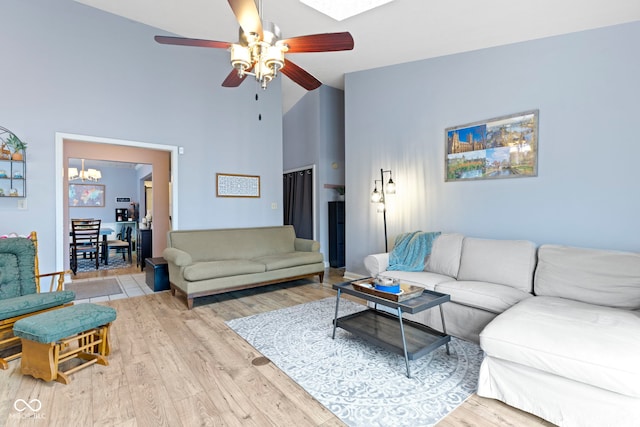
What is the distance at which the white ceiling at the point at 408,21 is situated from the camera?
2.63m

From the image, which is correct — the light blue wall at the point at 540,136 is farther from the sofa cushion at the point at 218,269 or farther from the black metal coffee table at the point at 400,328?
the sofa cushion at the point at 218,269

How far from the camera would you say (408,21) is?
3.23 meters

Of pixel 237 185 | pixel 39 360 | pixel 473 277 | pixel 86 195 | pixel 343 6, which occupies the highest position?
pixel 343 6

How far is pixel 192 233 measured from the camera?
13.7 feet

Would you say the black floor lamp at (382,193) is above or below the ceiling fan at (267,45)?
below

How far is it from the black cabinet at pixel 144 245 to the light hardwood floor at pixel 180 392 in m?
3.32

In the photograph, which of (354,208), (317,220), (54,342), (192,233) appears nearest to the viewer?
(54,342)

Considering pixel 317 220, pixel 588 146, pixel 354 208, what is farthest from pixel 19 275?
pixel 588 146

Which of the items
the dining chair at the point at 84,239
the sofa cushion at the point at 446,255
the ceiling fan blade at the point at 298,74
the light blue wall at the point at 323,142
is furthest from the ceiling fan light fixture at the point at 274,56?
the dining chair at the point at 84,239

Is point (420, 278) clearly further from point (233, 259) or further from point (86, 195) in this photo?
point (86, 195)

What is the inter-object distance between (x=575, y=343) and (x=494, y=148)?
2249 mm

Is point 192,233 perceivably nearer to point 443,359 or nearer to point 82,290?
point 82,290

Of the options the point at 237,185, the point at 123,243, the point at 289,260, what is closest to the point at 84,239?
the point at 123,243

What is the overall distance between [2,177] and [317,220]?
4357mm
